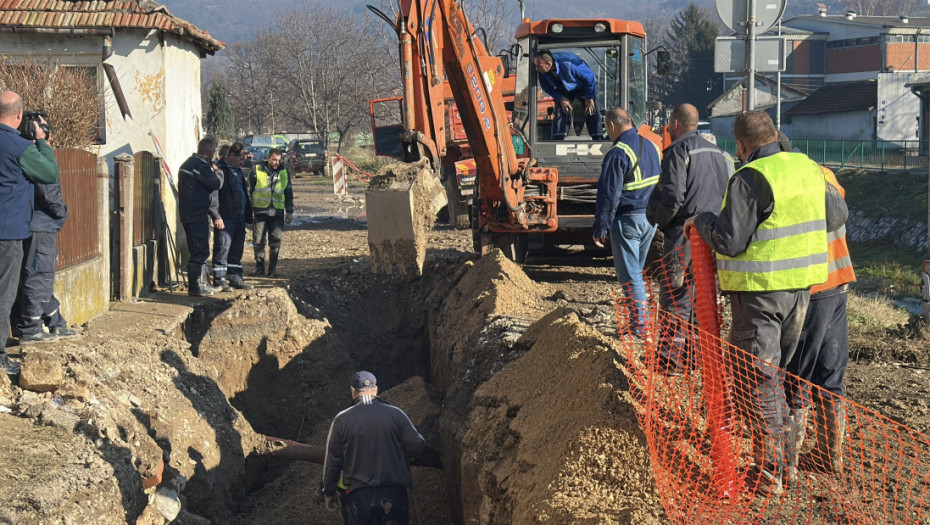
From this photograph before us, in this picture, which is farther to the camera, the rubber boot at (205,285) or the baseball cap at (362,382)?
the rubber boot at (205,285)

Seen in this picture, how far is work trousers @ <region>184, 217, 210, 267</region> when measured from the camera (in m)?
10.3

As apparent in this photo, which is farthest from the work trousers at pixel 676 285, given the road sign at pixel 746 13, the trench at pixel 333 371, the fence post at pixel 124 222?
the fence post at pixel 124 222

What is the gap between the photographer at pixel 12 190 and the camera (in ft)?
21.3

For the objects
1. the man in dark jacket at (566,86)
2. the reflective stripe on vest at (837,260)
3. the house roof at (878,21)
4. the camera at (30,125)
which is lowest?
the reflective stripe on vest at (837,260)

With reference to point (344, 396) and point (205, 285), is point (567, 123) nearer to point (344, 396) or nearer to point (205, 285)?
point (344, 396)

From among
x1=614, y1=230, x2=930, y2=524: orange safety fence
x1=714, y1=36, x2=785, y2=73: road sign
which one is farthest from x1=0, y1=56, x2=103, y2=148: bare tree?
x1=614, y1=230, x2=930, y2=524: orange safety fence

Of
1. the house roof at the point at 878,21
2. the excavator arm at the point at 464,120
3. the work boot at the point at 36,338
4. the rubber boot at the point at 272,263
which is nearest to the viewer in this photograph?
the work boot at the point at 36,338

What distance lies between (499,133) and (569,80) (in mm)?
1474

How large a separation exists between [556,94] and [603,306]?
3281 millimetres

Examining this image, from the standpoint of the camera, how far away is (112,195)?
31.9ft

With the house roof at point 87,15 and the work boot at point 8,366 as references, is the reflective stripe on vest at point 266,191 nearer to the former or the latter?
the house roof at point 87,15

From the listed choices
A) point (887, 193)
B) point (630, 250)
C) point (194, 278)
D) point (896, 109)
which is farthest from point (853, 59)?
point (630, 250)

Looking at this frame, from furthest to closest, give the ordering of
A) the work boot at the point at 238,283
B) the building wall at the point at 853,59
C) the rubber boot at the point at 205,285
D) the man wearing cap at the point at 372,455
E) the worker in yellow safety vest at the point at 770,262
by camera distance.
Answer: the building wall at the point at 853,59 < the work boot at the point at 238,283 < the rubber boot at the point at 205,285 < the man wearing cap at the point at 372,455 < the worker in yellow safety vest at the point at 770,262

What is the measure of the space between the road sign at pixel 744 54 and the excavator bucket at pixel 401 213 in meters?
3.03
